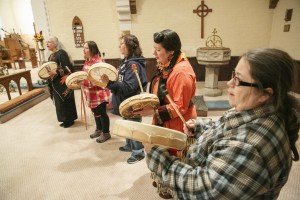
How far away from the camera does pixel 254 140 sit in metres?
0.73

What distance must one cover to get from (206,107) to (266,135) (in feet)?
11.2

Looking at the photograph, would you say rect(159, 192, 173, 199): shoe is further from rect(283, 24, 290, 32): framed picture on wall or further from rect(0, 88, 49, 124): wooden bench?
rect(283, 24, 290, 32): framed picture on wall

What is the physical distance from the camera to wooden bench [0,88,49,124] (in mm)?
4321

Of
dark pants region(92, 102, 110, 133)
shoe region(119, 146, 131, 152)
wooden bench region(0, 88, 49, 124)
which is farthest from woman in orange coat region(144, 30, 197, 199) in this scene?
wooden bench region(0, 88, 49, 124)

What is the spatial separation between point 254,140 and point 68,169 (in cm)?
250

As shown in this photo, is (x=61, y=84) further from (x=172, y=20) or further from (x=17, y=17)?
(x=17, y=17)

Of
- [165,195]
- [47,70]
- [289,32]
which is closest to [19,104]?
[47,70]

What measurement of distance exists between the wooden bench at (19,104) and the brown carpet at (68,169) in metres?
0.51

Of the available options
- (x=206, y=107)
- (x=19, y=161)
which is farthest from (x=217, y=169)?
(x=206, y=107)

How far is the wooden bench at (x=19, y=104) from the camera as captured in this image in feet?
14.2

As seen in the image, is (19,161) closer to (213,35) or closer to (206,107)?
(206,107)

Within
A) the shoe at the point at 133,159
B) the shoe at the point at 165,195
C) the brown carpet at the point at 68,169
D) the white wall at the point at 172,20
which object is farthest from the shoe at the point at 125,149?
the white wall at the point at 172,20

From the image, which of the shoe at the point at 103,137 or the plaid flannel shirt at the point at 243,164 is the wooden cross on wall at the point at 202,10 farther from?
the plaid flannel shirt at the point at 243,164

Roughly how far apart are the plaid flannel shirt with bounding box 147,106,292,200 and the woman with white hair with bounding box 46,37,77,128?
3.00 metres
